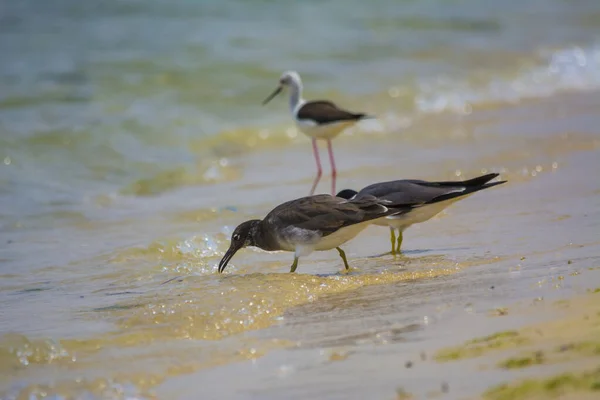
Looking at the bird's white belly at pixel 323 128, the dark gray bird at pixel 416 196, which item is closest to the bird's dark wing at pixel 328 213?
the dark gray bird at pixel 416 196

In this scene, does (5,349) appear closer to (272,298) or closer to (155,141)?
(272,298)

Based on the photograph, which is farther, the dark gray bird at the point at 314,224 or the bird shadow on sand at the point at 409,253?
the bird shadow on sand at the point at 409,253

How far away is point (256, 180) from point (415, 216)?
137 inches

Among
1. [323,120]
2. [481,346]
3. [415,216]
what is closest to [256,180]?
[323,120]

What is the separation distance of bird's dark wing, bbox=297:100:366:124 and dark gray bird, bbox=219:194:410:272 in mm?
4397

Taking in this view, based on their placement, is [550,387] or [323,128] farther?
[323,128]

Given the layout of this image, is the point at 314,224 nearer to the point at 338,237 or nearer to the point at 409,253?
the point at 338,237

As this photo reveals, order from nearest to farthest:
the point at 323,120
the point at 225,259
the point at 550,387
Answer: the point at 550,387 → the point at 225,259 → the point at 323,120

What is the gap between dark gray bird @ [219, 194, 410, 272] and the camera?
6262 mm

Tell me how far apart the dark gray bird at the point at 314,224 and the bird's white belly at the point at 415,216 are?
0.23m

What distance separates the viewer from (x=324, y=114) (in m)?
11.2

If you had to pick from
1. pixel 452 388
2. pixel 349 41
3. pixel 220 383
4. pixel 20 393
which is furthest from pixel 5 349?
pixel 349 41

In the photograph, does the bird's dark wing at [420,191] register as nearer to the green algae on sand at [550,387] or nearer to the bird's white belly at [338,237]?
the bird's white belly at [338,237]

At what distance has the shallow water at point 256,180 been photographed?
4.68 meters
